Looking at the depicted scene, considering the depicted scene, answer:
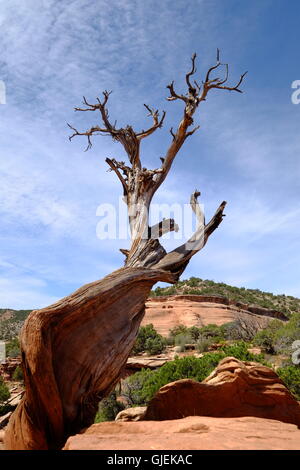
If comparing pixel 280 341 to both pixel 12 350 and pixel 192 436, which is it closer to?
pixel 12 350

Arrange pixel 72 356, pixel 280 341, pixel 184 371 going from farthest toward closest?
pixel 280 341 → pixel 184 371 → pixel 72 356

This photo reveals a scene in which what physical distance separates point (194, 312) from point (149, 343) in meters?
12.5

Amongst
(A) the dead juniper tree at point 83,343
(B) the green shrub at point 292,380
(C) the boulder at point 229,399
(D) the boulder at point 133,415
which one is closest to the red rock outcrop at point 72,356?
(A) the dead juniper tree at point 83,343

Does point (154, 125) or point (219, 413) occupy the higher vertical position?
point (154, 125)

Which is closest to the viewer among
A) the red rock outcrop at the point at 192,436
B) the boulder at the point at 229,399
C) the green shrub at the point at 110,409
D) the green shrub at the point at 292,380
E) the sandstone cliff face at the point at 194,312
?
the red rock outcrop at the point at 192,436

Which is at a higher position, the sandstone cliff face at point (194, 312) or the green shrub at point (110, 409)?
the sandstone cliff face at point (194, 312)

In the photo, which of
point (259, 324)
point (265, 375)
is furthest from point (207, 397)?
point (259, 324)

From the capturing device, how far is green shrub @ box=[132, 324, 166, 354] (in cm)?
3073

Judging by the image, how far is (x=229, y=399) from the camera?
570 centimetres

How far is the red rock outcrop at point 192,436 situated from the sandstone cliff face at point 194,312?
118 feet

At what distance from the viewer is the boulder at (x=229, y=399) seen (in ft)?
18.5

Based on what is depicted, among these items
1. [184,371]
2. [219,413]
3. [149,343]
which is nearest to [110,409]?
[184,371]

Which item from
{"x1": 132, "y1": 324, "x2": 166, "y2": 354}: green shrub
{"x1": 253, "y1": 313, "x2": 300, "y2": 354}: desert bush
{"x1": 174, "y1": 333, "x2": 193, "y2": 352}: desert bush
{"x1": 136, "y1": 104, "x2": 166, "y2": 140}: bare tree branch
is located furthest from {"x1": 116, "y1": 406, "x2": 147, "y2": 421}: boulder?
{"x1": 174, "y1": 333, "x2": 193, "y2": 352}: desert bush

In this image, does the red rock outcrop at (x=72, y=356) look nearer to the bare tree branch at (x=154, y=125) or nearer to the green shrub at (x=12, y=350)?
the bare tree branch at (x=154, y=125)
